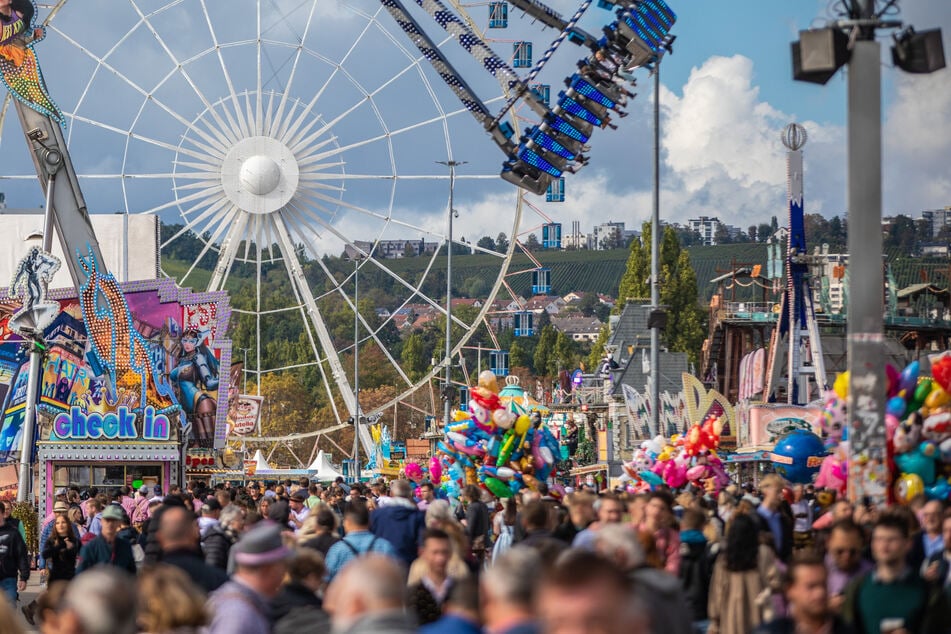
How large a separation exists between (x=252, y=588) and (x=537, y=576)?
2071 mm

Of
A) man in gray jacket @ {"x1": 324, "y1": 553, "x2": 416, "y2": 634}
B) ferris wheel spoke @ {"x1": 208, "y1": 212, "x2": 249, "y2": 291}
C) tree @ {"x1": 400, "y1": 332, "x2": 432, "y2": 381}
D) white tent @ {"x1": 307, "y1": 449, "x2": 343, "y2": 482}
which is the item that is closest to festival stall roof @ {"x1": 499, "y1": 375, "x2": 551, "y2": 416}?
man in gray jacket @ {"x1": 324, "y1": 553, "x2": 416, "y2": 634}

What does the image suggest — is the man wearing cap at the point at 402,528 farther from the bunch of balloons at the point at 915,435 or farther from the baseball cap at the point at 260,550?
the baseball cap at the point at 260,550

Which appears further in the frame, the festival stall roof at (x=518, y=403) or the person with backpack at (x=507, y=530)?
the festival stall roof at (x=518, y=403)

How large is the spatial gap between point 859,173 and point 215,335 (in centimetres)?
4095

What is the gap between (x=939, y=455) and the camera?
1488 centimetres

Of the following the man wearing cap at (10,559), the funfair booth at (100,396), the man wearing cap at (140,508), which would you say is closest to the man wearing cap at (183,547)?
the man wearing cap at (10,559)

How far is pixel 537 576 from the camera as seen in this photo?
6797mm

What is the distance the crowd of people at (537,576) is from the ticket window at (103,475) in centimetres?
2287

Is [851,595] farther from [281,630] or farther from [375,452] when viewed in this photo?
[375,452]

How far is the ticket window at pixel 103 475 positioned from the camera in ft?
126

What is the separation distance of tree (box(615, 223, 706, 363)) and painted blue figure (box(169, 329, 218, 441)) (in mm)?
42237

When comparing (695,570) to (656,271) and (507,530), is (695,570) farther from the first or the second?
(656,271)

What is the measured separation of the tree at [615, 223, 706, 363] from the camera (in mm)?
90125

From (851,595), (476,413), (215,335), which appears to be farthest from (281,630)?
(215,335)
